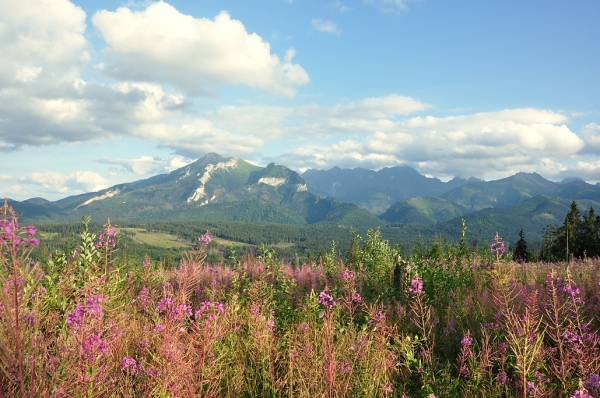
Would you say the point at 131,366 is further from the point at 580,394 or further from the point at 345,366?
the point at 580,394

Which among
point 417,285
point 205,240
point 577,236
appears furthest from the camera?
point 577,236

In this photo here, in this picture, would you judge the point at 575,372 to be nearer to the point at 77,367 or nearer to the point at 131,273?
the point at 77,367

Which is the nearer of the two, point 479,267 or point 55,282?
point 55,282

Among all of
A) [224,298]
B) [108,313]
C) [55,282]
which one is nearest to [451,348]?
[224,298]

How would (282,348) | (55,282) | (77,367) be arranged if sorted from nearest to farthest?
1. (77,367)
2. (282,348)
3. (55,282)

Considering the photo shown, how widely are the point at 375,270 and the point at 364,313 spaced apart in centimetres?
307

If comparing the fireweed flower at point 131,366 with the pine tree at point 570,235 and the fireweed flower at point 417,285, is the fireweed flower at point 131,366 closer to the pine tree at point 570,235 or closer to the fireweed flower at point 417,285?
the fireweed flower at point 417,285

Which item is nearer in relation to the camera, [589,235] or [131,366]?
[131,366]

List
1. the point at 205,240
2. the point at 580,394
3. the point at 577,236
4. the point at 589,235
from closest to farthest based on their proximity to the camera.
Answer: the point at 580,394 < the point at 205,240 < the point at 589,235 < the point at 577,236

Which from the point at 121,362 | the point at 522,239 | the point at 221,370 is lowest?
the point at 522,239

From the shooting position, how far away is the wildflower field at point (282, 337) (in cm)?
258

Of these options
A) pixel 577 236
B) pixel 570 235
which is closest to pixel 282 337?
pixel 570 235

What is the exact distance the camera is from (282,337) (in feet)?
18.1

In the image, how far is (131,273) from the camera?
A: 9.73 metres
